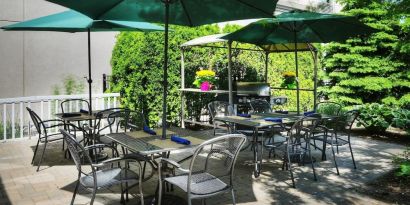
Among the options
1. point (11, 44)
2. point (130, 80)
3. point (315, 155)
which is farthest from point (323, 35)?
point (11, 44)

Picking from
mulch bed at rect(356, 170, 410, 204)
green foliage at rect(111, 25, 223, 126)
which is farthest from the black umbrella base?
green foliage at rect(111, 25, 223, 126)

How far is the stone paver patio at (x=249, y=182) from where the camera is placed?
439 cm

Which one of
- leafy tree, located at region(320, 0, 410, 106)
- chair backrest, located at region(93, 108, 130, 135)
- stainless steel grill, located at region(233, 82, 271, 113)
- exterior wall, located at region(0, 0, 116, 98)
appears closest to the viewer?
chair backrest, located at region(93, 108, 130, 135)

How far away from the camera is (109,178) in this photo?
11.8ft

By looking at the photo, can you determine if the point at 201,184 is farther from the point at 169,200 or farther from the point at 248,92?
the point at 248,92

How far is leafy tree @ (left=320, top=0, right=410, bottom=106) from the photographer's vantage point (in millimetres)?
10078

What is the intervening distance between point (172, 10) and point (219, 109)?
3.38 meters

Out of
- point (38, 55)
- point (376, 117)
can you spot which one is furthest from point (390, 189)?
point (38, 55)

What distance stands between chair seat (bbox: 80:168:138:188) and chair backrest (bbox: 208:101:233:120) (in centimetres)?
277

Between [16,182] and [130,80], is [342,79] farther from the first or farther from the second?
[16,182]

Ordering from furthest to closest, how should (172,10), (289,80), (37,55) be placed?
1. (37,55)
2. (289,80)
3. (172,10)

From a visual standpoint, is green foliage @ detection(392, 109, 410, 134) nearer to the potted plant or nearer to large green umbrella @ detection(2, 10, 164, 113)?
the potted plant

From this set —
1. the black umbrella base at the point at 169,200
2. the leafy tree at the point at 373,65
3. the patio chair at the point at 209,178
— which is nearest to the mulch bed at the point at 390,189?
the patio chair at the point at 209,178

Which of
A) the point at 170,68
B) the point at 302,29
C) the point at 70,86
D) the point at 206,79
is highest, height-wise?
the point at 302,29
